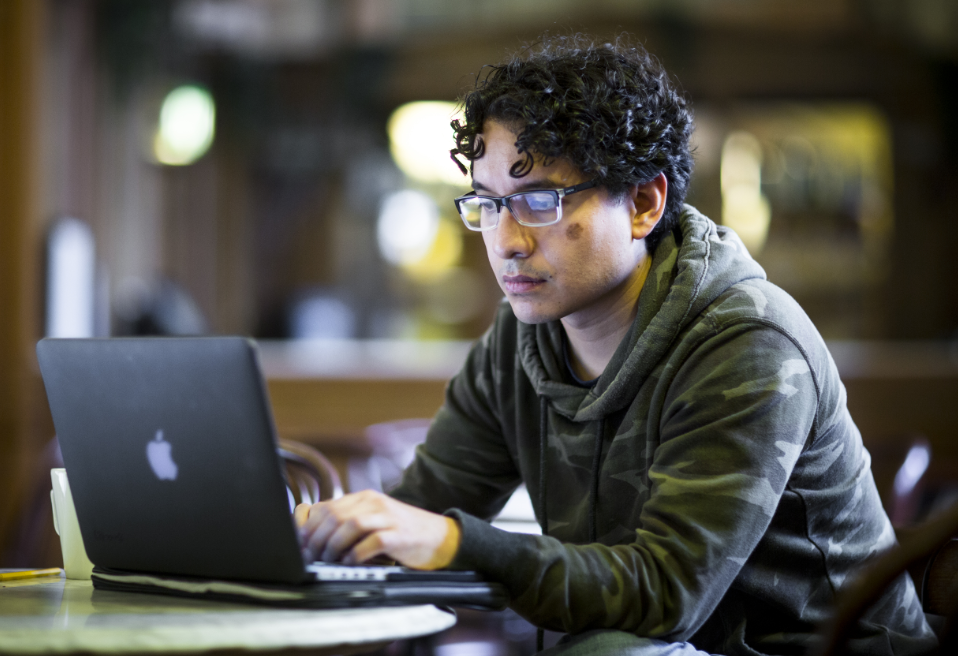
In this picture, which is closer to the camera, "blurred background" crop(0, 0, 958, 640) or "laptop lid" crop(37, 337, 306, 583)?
"laptop lid" crop(37, 337, 306, 583)

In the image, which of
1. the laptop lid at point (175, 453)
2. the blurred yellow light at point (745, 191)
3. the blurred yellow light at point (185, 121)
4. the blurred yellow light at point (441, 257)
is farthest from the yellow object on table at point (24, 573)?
the blurred yellow light at point (441, 257)

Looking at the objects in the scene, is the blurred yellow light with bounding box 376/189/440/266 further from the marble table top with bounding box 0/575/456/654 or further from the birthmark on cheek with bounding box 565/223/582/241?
the marble table top with bounding box 0/575/456/654

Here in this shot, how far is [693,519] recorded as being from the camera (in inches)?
45.1

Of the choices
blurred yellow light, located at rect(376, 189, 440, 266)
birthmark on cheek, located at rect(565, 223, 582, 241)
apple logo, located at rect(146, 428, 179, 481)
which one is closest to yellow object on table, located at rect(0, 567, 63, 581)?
apple logo, located at rect(146, 428, 179, 481)

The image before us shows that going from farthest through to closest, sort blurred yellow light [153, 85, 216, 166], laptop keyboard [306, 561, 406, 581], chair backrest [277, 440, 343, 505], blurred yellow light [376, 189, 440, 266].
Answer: blurred yellow light [376, 189, 440, 266]
blurred yellow light [153, 85, 216, 166]
chair backrest [277, 440, 343, 505]
laptop keyboard [306, 561, 406, 581]

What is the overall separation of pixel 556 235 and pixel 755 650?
0.62m

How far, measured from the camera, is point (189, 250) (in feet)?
22.0

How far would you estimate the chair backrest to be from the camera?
1938mm

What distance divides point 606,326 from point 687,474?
0.35 m

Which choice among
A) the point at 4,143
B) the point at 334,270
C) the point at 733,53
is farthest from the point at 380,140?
the point at 4,143

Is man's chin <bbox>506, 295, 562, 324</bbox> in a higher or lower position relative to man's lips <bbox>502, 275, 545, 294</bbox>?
lower

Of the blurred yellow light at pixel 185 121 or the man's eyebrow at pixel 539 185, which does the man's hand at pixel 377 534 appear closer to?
the man's eyebrow at pixel 539 185

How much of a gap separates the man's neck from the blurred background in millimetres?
2825

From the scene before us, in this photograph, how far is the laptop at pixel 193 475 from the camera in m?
0.99
